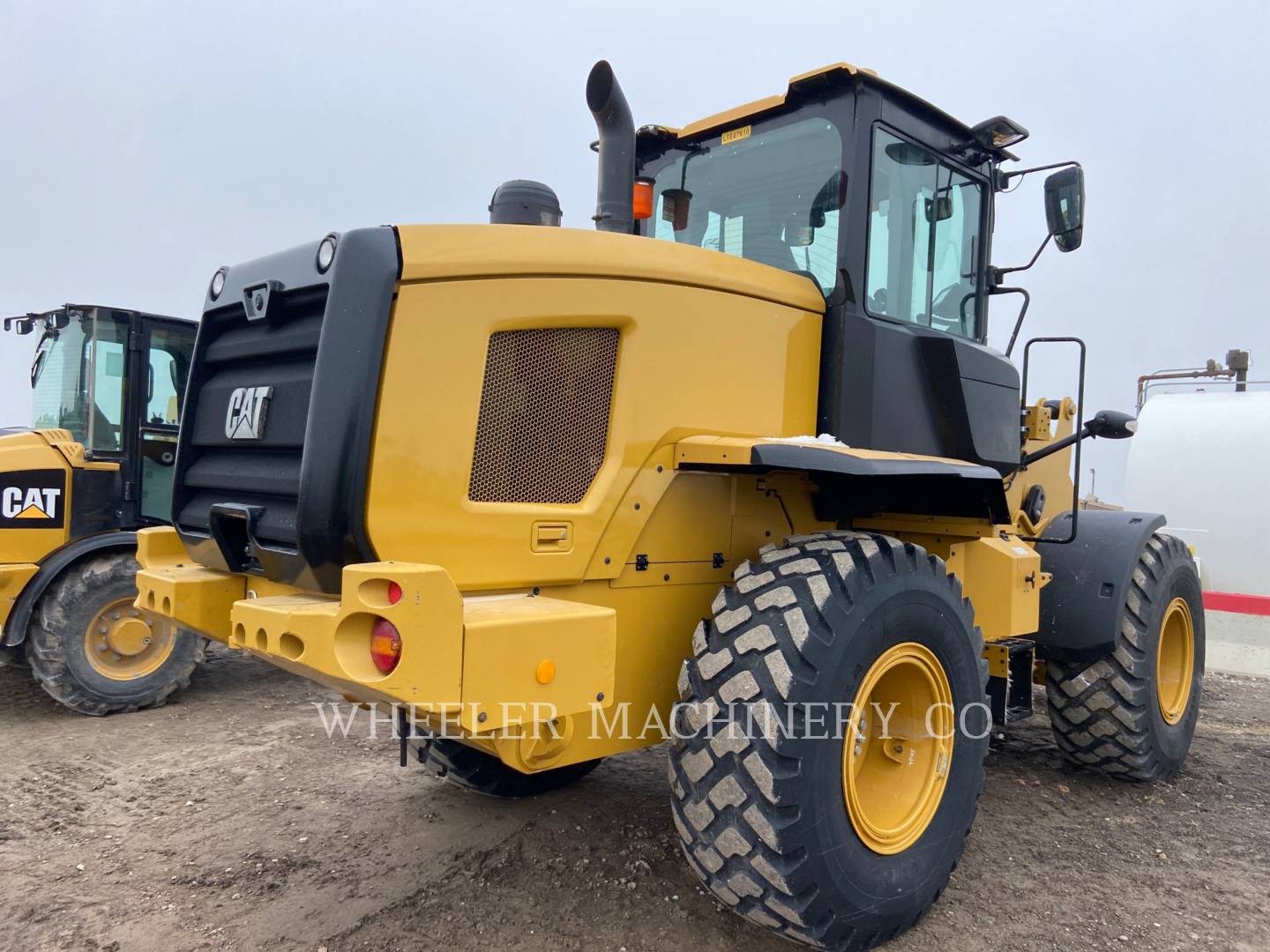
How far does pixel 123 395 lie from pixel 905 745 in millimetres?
5660

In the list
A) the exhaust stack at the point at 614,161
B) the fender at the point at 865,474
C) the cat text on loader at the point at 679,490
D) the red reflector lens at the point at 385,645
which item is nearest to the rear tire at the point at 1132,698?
the cat text on loader at the point at 679,490

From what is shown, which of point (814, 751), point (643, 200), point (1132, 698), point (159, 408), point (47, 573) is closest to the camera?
point (814, 751)

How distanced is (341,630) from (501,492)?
0.65 meters

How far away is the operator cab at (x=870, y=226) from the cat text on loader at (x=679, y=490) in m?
0.01

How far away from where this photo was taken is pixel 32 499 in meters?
5.81

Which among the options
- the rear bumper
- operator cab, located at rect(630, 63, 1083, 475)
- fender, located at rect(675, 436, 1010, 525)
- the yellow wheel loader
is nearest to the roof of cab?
operator cab, located at rect(630, 63, 1083, 475)

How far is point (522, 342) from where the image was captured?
2.71 meters

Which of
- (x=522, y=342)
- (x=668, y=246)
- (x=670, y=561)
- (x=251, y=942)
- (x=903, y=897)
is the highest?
(x=668, y=246)

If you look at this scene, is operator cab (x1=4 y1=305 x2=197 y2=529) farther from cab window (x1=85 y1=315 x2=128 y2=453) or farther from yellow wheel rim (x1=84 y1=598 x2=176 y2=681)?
yellow wheel rim (x1=84 y1=598 x2=176 y2=681)

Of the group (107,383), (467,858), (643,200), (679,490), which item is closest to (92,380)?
(107,383)

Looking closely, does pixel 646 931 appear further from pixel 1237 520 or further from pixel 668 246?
Result: pixel 1237 520

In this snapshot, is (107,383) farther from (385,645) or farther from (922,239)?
(922,239)

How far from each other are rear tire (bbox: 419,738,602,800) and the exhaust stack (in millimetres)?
2185

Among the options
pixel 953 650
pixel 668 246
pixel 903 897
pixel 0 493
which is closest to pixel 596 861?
pixel 903 897
